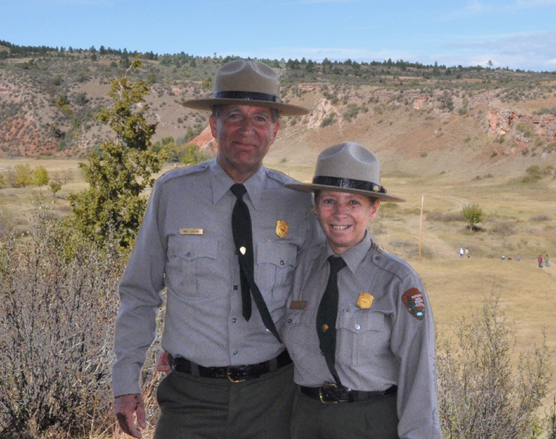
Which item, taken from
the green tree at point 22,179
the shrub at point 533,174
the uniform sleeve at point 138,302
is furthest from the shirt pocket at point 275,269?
the shrub at point 533,174

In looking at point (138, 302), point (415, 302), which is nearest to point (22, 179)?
point (138, 302)

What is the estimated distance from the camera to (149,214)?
3.10m

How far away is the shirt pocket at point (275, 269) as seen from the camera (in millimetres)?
2998

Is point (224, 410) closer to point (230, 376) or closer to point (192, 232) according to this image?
point (230, 376)

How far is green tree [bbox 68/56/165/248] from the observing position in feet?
44.7

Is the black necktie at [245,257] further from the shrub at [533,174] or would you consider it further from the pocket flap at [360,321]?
the shrub at [533,174]

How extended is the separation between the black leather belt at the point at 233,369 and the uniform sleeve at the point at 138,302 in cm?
21

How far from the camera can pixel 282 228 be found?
311 centimetres

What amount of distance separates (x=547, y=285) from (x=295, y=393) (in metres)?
24.6

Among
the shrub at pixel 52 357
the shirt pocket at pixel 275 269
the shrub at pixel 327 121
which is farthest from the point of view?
the shrub at pixel 327 121

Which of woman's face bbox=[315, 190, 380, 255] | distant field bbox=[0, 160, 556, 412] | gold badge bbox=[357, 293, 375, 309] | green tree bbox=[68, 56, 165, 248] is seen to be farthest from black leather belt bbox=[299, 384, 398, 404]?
green tree bbox=[68, 56, 165, 248]

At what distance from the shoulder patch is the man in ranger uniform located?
658mm

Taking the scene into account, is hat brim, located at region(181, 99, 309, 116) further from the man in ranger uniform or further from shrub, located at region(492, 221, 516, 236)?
shrub, located at region(492, 221, 516, 236)

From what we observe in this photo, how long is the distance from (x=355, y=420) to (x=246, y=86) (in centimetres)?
165
